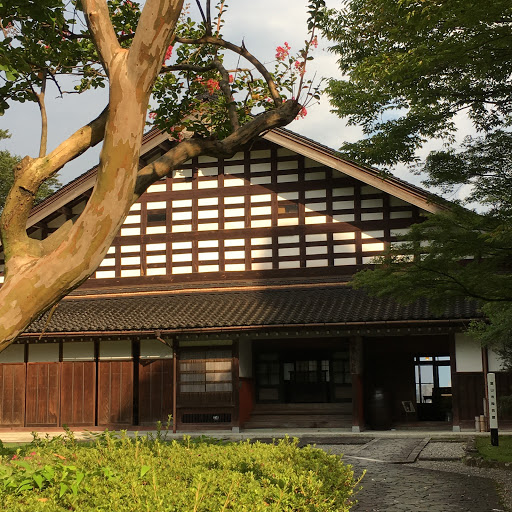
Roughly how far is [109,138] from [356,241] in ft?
60.2

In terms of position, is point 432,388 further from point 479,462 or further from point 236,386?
point 479,462

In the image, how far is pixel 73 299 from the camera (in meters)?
25.6

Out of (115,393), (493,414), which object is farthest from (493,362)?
(115,393)

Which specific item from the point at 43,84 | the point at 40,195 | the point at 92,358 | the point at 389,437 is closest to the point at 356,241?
the point at 389,437

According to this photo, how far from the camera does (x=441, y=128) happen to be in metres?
12.8

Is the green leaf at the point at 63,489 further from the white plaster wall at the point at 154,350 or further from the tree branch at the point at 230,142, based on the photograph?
the white plaster wall at the point at 154,350

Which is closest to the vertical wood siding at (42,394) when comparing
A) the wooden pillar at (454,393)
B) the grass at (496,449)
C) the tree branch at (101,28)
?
the wooden pillar at (454,393)

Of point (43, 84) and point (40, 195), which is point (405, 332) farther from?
point (40, 195)

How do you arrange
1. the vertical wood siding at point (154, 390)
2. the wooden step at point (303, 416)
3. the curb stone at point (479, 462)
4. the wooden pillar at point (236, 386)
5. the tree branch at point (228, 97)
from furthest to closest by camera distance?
the vertical wood siding at point (154, 390) → the wooden step at point (303, 416) → the wooden pillar at point (236, 386) → the curb stone at point (479, 462) → the tree branch at point (228, 97)

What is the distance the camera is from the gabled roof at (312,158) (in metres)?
21.6

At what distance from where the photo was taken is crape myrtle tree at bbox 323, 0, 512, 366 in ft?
35.1

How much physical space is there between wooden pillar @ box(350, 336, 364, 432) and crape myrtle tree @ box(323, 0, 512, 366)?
755 centimetres

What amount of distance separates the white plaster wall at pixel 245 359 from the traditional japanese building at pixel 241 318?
0.30 ft

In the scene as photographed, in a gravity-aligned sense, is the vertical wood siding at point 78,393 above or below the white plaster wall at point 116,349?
below
